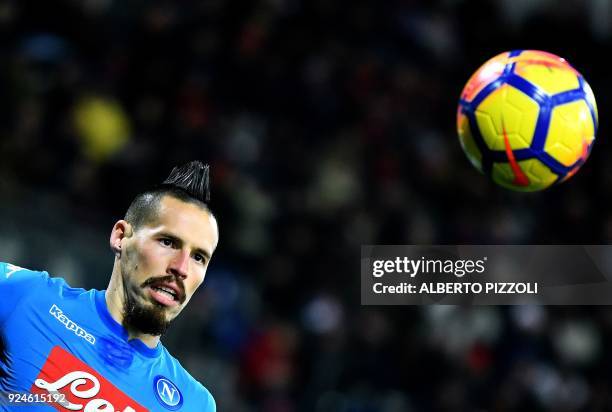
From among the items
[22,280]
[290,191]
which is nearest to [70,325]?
[22,280]

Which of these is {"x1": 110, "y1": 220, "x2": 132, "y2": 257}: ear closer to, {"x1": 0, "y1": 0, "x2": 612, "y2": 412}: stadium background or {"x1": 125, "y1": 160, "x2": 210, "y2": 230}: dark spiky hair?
{"x1": 125, "y1": 160, "x2": 210, "y2": 230}: dark spiky hair

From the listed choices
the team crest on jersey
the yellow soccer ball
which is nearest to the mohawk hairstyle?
the team crest on jersey

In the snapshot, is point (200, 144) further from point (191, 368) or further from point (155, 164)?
point (191, 368)

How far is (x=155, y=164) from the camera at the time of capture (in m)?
9.00

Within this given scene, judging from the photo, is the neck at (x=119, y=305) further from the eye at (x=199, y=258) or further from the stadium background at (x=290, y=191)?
the stadium background at (x=290, y=191)

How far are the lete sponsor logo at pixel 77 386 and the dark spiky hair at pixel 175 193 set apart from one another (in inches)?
22.7

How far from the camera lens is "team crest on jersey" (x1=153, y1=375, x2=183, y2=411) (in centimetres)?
376

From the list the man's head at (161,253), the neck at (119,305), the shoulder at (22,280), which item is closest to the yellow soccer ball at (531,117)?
the man's head at (161,253)

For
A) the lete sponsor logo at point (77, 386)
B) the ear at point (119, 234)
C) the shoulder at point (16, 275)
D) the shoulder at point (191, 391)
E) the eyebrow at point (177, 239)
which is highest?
the ear at point (119, 234)

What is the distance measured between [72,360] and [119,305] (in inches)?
10.9

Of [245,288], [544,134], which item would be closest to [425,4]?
[245,288]

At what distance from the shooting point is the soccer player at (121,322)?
3.61 meters

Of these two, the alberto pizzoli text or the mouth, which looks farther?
the alberto pizzoli text

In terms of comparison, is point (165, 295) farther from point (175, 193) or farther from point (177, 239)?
point (175, 193)
